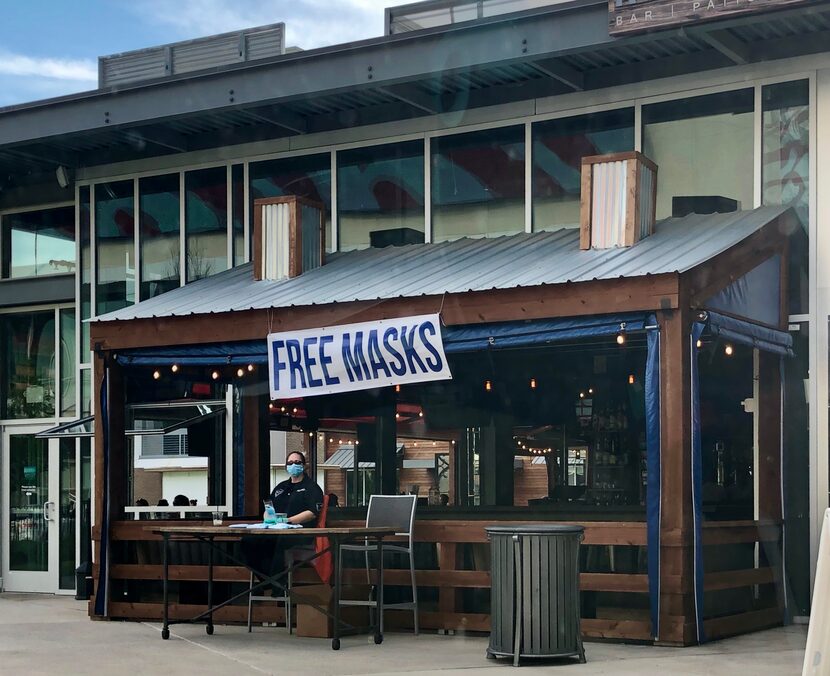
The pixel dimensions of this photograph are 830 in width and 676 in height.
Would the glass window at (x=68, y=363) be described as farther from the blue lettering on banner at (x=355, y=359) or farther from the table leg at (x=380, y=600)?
the table leg at (x=380, y=600)

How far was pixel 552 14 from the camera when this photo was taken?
1281 centimetres

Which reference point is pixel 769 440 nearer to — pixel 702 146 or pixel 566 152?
pixel 702 146

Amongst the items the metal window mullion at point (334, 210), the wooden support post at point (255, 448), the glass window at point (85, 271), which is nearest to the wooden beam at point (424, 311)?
the wooden support post at point (255, 448)

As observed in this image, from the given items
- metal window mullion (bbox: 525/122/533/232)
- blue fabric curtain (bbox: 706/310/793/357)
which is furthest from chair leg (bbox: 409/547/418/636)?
metal window mullion (bbox: 525/122/533/232)

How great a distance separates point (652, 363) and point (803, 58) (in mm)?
4077

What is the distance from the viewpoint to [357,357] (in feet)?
39.4

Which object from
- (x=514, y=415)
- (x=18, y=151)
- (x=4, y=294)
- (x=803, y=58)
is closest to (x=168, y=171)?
(x=18, y=151)

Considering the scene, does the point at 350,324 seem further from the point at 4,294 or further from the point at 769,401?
the point at 4,294

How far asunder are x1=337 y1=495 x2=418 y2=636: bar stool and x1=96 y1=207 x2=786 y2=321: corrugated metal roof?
1.93m

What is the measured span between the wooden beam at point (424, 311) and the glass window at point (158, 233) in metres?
3.29

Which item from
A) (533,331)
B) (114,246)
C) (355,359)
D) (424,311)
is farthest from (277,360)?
(114,246)

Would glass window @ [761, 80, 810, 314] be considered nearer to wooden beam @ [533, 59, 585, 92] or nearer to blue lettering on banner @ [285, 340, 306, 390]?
wooden beam @ [533, 59, 585, 92]

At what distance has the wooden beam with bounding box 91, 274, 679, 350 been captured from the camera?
10.7m

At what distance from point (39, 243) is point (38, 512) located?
375 cm
